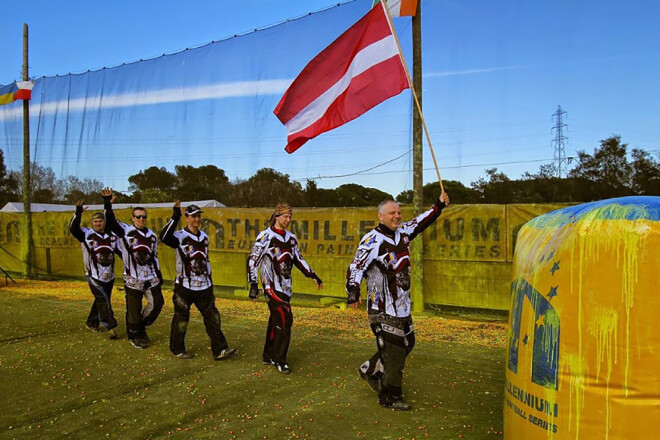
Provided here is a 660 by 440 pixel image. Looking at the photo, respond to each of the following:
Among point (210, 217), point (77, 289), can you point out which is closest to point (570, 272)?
point (210, 217)

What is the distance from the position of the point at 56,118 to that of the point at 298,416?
1533 centimetres

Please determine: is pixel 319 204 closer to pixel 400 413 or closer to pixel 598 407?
pixel 400 413

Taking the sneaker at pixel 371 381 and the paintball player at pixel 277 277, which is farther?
the paintball player at pixel 277 277

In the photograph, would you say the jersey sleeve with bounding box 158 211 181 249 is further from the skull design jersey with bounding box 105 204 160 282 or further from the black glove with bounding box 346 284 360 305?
the black glove with bounding box 346 284 360 305

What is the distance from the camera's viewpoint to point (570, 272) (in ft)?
8.45

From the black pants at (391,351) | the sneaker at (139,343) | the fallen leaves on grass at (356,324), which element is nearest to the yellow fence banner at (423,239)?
the fallen leaves on grass at (356,324)

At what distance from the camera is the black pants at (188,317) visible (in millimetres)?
6703

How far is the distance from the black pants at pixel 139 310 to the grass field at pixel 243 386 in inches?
10.3

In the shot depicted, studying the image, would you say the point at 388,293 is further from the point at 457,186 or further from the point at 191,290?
the point at 457,186

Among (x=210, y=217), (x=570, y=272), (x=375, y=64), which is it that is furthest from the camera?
(x=210, y=217)

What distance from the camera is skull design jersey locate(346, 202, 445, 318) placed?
4.88 m

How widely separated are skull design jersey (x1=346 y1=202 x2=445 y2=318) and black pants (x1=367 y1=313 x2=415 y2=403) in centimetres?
8

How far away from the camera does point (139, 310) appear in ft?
24.5

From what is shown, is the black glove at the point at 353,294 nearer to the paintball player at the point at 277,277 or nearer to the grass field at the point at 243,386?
the grass field at the point at 243,386
